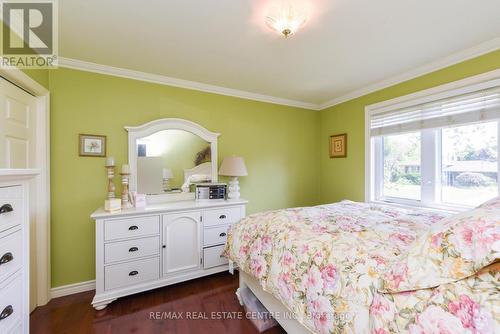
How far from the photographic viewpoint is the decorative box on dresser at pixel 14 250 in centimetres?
93

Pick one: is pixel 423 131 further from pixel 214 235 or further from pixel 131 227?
pixel 131 227

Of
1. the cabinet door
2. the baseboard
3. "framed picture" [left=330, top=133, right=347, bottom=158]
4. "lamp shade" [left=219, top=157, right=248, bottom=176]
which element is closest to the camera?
the baseboard

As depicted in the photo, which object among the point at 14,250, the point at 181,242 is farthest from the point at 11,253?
the point at 181,242

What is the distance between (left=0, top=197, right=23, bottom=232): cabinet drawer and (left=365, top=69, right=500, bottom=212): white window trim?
3.21 metres

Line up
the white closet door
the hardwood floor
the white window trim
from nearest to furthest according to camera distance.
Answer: the white closet door < the hardwood floor < the white window trim

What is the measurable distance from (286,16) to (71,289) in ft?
9.97

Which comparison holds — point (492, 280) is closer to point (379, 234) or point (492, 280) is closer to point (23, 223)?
point (379, 234)

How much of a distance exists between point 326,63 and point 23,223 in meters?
2.58

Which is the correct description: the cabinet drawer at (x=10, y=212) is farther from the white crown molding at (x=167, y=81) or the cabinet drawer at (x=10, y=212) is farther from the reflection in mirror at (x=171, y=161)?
the white crown molding at (x=167, y=81)

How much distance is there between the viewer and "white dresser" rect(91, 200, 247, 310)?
6.27 feet

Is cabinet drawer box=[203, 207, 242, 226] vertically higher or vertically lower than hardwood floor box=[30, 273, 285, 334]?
higher

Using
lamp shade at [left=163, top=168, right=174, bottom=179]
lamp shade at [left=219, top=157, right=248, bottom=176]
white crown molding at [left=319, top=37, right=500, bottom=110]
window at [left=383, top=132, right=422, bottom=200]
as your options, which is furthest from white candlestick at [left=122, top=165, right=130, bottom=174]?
window at [left=383, top=132, right=422, bottom=200]

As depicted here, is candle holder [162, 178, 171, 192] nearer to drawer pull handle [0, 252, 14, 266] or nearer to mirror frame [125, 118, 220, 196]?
mirror frame [125, 118, 220, 196]

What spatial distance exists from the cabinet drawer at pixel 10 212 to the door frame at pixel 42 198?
1.13 metres
